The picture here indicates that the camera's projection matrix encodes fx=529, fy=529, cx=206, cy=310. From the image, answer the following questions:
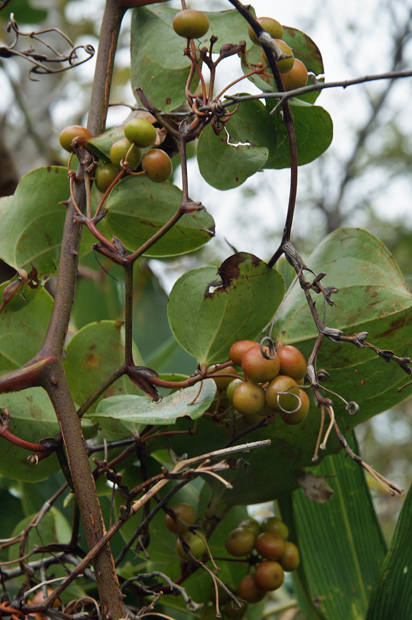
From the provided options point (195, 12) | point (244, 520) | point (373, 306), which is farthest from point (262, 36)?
point (244, 520)

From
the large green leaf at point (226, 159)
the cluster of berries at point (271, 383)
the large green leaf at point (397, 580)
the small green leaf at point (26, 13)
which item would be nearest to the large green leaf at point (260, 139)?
the large green leaf at point (226, 159)

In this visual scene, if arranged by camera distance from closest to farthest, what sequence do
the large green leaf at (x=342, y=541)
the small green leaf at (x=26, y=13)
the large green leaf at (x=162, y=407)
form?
the large green leaf at (x=162, y=407)
the large green leaf at (x=342, y=541)
the small green leaf at (x=26, y=13)

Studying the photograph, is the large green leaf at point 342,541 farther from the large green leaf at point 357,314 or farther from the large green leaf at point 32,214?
the large green leaf at point 32,214

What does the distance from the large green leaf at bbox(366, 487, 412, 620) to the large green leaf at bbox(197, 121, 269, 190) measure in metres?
0.21

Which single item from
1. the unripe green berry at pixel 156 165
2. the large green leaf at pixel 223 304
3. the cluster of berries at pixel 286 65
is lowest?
the large green leaf at pixel 223 304

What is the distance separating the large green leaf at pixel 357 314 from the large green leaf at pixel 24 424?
0.45 feet

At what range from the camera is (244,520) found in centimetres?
38

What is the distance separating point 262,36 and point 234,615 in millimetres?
366

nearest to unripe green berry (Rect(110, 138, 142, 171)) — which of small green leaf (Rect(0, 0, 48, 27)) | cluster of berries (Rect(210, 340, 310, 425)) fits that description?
cluster of berries (Rect(210, 340, 310, 425))

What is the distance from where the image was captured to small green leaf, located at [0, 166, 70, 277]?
31 cm

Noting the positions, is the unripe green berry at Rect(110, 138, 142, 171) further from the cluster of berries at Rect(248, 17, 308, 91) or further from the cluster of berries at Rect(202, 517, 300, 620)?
the cluster of berries at Rect(202, 517, 300, 620)

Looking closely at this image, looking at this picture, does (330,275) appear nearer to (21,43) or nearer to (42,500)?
(42,500)

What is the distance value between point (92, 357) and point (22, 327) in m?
0.05

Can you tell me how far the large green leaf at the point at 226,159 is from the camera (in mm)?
302
